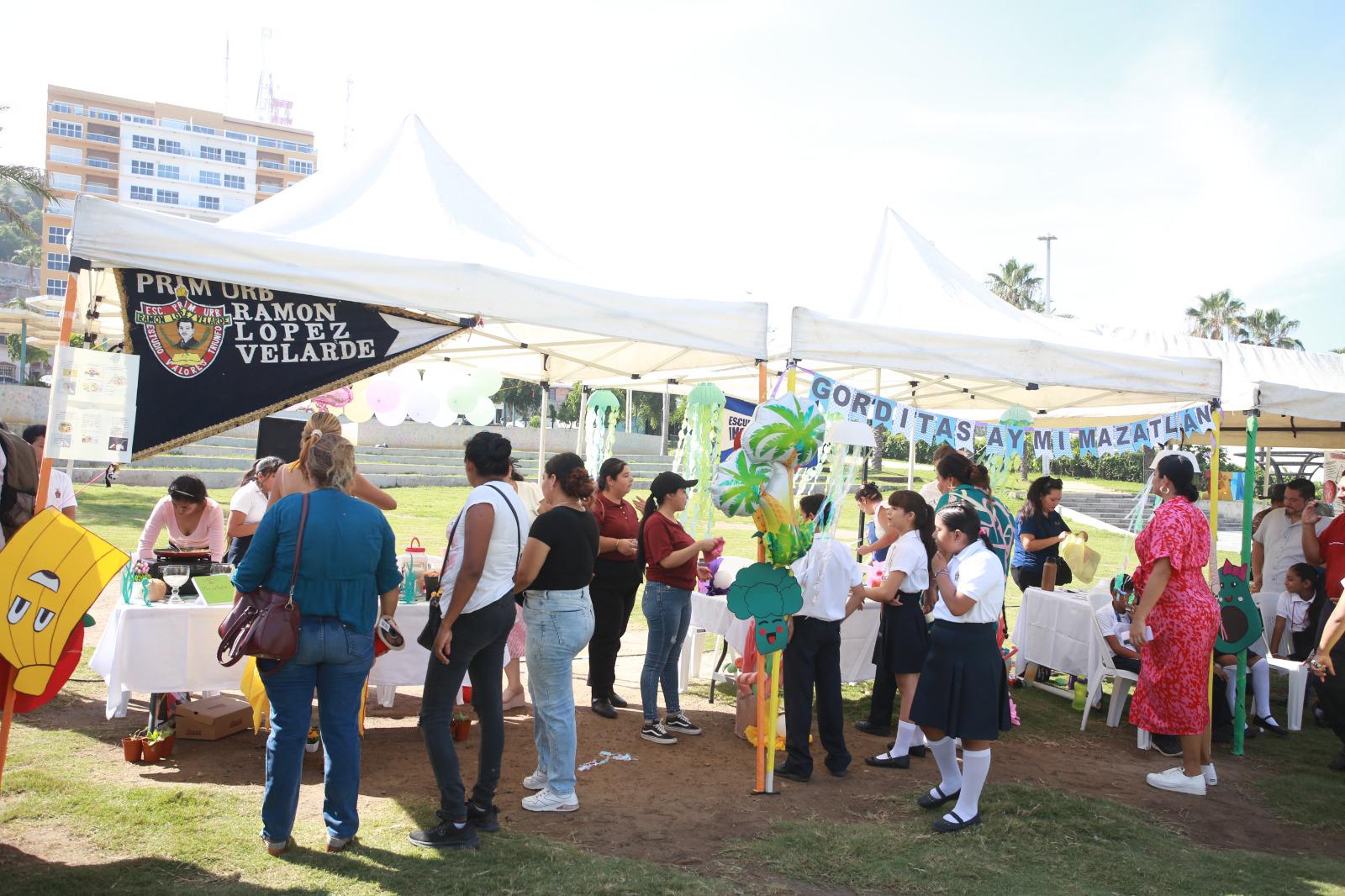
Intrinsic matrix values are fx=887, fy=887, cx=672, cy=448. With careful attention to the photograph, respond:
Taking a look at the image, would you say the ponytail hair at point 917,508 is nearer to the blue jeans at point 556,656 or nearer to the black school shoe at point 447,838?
the blue jeans at point 556,656

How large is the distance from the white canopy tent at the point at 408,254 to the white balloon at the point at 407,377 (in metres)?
3.58

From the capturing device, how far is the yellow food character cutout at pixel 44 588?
311 cm

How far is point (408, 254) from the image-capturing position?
4.13 m

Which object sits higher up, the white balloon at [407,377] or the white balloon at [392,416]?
the white balloon at [407,377]

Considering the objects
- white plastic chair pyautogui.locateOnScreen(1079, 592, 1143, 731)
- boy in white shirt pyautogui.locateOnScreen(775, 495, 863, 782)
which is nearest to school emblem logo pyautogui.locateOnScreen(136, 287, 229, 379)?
boy in white shirt pyautogui.locateOnScreen(775, 495, 863, 782)

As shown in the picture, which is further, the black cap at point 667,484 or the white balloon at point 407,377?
the white balloon at point 407,377

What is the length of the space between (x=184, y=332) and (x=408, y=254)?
101 centimetres

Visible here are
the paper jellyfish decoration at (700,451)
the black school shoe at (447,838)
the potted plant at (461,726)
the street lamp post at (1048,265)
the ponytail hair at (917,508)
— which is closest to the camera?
the black school shoe at (447,838)

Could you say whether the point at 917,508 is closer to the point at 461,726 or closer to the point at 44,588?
the point at 461,726

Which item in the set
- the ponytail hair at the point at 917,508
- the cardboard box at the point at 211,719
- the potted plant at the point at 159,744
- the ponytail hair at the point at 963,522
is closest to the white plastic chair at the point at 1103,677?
the ponytail hair at the point at 917,508

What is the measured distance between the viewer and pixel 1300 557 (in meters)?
6.90

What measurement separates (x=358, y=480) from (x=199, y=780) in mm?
1481

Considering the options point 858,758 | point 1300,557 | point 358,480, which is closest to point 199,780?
point 358,480

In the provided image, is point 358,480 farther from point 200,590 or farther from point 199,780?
point 199,780
